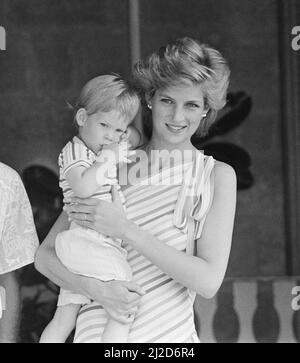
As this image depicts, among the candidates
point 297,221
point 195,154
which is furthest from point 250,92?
point 195,154

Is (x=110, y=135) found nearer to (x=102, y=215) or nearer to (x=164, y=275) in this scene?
(x=102, y=215)

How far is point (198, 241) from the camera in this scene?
6.86ft

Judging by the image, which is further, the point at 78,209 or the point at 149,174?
the point at 149,174

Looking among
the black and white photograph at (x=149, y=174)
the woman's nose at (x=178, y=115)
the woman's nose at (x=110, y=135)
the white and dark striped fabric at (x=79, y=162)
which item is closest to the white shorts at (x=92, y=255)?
the black and white photograph at (x=149, y=174)

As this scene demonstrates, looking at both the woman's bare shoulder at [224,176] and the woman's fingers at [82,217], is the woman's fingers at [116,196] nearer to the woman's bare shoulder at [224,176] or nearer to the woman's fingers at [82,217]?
the woman's fingers at [82,217]

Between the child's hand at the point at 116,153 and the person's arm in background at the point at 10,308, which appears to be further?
Answer: the person's arm in background at the point at 10,308

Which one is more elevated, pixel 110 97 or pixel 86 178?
pixel 110 97

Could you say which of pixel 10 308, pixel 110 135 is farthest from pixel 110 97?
pixel 10 308

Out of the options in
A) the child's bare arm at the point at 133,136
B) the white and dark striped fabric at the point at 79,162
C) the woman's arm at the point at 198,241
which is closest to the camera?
the woman's arm at the point at 198,241

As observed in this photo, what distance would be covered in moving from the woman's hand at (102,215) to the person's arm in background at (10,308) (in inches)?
20.7

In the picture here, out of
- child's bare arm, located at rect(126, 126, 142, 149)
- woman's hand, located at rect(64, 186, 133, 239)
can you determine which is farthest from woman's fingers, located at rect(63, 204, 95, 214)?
child's bare arm, located at rect(126, 126, 142, 149)

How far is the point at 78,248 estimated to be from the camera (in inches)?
81.7

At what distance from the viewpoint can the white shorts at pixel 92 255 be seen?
204 centimetres

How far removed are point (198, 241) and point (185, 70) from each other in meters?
0.47
